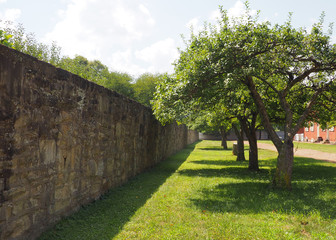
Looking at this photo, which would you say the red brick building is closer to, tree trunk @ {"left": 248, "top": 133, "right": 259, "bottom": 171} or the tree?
tree trunk @ {"left": 248, "top": 133, "right": 259, "bottom": 171}

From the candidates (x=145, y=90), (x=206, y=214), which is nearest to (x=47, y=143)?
(x=206, y=214)

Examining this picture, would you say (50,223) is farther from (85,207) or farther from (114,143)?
(114,143)

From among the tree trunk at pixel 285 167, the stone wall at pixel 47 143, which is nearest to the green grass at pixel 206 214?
the tree trunk at pixel 285 167

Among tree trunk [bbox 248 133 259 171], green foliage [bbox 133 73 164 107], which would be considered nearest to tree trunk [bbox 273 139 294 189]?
tree trunk [bbox 248 133 259 171]

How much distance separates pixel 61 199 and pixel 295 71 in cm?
776

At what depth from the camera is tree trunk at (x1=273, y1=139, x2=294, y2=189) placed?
7691 millimetres

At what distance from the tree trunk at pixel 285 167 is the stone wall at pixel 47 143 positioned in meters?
4.58

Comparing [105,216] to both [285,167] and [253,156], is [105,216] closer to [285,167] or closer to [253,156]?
[285,167]

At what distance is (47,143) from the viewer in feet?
14.5

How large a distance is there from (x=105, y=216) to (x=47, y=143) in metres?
1.88

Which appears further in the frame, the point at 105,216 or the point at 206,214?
the point at 206,214

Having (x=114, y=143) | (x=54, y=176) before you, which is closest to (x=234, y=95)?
(x=114, y=143)

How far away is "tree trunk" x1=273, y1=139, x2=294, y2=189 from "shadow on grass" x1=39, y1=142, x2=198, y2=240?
347 centimetres

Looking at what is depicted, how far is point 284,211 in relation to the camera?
5.73 m
